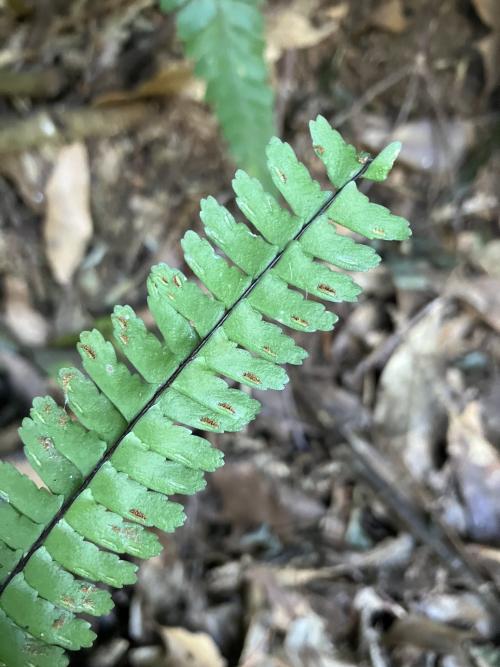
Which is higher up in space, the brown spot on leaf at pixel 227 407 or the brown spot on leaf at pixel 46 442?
the brown spot on leaf at pixel 227 407

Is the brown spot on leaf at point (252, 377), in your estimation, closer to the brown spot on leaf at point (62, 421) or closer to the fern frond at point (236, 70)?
the brown spot on leaf at point (62, 421)

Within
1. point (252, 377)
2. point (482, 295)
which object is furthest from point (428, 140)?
point (252, 377)

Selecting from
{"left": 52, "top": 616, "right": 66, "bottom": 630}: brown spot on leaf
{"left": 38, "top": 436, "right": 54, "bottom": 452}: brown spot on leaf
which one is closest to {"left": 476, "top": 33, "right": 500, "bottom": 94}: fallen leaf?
{"left": 38, "top": 436, "right": 54, "bottom": 452}: brown spot on leaf

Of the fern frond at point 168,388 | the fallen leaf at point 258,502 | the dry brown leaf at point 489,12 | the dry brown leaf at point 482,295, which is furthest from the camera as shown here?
the dry brown leaf at point 489,12

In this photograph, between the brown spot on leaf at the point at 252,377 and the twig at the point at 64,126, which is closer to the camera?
the brown spot on leaf at the point at 252,377

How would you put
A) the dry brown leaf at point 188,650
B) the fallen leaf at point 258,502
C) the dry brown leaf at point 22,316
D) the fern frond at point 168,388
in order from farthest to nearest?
1. the dry brown leaf at point 22,316
2. the fallen leaf at point 258,502
3. the dry brown leaf at point 188,650
4. the fern frond at point 168,388

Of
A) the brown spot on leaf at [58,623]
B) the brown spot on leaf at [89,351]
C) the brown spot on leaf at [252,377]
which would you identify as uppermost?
the brown spot on leaf at [252,377]

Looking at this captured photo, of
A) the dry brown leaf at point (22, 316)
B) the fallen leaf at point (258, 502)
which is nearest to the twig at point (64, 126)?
the dry brown leaf at point (22, 316)
